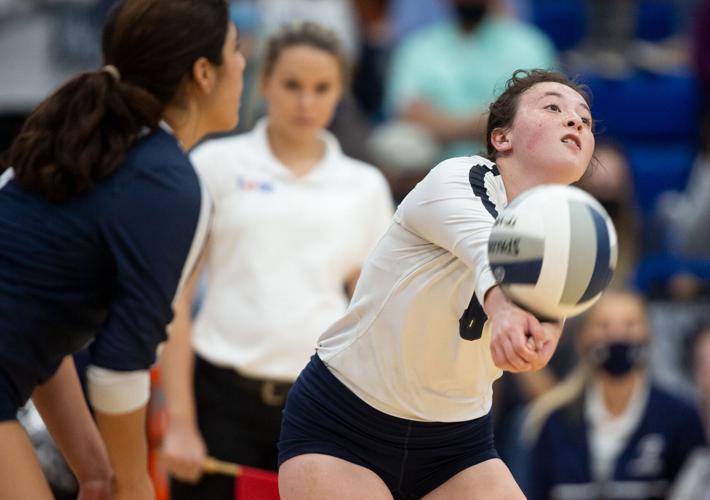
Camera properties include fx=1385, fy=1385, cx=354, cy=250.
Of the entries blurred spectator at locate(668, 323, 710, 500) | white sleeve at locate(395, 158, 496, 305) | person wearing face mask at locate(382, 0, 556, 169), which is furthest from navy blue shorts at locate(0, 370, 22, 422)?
person wearing face mask at locate(382, 0, 556, 169)

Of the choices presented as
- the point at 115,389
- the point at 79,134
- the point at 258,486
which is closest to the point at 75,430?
the point at 115,389

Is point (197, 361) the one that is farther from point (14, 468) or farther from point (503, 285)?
point (503, 285)

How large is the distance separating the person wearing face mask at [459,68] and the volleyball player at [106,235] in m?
3.87

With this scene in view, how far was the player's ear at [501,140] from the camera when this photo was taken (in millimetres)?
3170

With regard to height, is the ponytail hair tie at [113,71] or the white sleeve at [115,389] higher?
the ponytail hair tie at [113,71]

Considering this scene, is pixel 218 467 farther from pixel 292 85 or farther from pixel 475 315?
pixel 475 315

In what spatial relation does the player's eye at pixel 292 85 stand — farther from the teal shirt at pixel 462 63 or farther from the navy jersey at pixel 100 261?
the teal shirt at pixel 462 63

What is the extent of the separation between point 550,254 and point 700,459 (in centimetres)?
353

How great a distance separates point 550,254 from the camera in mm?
2750

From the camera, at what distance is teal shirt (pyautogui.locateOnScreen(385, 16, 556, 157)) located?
7.60 m

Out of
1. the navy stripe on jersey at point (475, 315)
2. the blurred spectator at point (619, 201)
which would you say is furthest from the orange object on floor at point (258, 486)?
the blurred spectator at point (619, 201)

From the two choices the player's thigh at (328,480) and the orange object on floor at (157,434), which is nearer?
the player's thigh at (328,480)

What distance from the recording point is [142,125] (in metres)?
3.54

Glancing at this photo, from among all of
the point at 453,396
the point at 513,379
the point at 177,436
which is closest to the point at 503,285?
the point at 453,396
